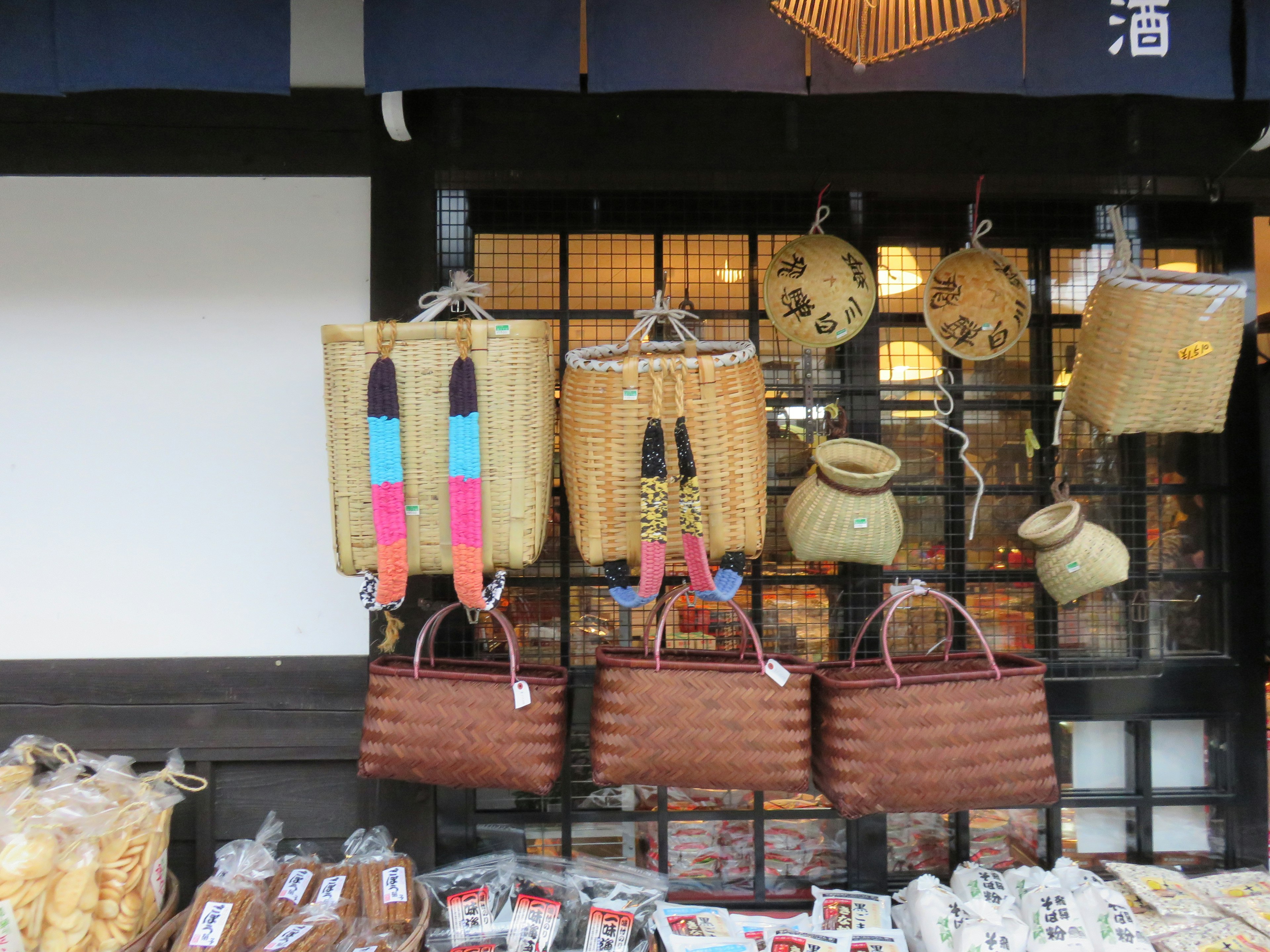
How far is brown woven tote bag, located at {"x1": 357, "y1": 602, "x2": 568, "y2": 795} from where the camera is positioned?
2.30 metres

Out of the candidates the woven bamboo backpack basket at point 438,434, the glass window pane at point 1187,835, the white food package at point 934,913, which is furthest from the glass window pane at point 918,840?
the woven bamboo backpack basket at point 438,434

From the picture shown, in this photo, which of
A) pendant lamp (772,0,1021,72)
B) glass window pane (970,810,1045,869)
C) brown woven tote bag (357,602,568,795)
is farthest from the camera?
glass window pane (970,810,1045,869)

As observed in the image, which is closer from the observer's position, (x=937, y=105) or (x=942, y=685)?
(x=942, y=685)

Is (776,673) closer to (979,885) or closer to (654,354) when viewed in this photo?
(654,354)

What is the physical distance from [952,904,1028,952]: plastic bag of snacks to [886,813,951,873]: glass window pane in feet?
1.83

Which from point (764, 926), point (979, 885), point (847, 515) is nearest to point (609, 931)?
point (764, 926)

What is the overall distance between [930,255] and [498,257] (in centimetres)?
175

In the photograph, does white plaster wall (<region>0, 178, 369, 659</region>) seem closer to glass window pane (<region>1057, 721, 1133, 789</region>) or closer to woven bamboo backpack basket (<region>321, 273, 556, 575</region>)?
woven bamboo backpack basket (<region>321, 273, 556, 575</region>)

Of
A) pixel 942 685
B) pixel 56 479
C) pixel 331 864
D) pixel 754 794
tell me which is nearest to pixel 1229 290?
pixel 942 685

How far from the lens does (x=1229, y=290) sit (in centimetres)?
241

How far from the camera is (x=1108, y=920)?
2.44 metres

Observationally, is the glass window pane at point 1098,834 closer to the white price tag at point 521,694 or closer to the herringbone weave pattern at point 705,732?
the herringbone weave pattern at point 705,732

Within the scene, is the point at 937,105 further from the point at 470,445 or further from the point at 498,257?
the point at 470,445

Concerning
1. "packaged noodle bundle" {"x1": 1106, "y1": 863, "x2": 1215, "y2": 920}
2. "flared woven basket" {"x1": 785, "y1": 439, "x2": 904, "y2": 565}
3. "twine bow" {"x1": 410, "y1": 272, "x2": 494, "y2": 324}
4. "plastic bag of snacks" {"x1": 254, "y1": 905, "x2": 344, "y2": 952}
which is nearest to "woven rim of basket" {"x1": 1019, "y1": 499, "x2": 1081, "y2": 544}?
"flared woven basket" {"x1": 785, "y1": 439, "x2": 904, "y2": 565}
